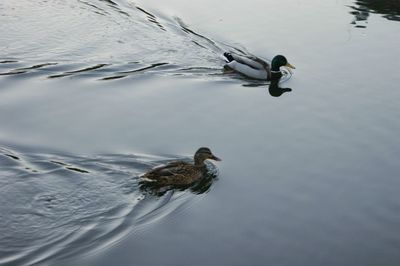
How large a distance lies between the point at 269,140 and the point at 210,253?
124 inches

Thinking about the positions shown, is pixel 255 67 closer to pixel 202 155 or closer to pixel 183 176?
pixel 202 155

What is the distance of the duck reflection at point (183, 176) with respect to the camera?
29.9 feet

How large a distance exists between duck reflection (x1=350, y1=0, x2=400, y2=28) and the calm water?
0.44 m

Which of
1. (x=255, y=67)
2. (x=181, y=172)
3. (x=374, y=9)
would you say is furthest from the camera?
(x=374, y=9)

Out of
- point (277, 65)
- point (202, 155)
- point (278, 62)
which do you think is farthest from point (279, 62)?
point (202, 155)

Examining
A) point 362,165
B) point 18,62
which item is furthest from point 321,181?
point 18,62

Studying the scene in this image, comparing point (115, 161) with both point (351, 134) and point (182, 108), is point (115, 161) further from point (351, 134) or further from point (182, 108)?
point (351, 134)

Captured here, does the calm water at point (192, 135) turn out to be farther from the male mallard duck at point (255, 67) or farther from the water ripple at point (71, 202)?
the male mallard duck at point (255, 67)

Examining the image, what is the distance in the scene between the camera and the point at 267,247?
806 centimetres

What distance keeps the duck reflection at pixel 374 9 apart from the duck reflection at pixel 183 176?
8.41 m

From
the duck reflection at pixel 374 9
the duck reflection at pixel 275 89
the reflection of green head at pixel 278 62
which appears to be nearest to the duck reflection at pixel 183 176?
the duck reflection at pixel 275 89

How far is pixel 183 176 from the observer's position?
9297mm

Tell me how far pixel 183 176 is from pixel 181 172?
6 centimetres

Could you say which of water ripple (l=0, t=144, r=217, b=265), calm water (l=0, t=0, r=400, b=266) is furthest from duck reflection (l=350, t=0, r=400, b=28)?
water ripple (l=0, t=144, r=217, b=265)
